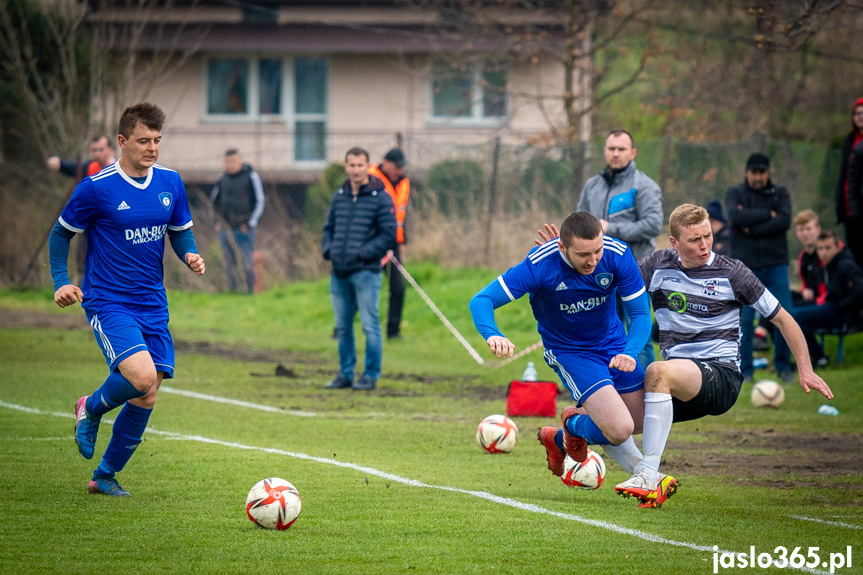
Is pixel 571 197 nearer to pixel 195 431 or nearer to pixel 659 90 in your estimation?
pixel 195 431

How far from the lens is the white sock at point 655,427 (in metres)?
6.25

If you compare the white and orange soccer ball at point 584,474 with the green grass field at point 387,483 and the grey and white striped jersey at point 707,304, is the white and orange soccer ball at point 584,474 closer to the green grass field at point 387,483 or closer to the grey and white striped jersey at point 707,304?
the green grass field at point 387,483

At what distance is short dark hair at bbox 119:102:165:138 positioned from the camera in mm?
6184

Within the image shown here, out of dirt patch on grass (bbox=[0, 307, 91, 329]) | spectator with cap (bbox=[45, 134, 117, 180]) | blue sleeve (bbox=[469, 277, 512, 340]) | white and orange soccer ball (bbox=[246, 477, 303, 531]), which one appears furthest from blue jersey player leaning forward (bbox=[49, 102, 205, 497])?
dirt patch on grass (bbox=[0, 307, 91, 329])

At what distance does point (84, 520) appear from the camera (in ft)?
18.2

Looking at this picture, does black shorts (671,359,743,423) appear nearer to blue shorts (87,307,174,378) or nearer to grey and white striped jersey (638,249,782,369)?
grey and white striped jersey (638,249,782,369)

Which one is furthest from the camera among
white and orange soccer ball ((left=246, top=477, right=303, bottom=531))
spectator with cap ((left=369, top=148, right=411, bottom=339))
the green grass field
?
spectator with cap ((left=369, top=148, right=411, bottom=339))

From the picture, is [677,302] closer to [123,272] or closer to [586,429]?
[586,429]

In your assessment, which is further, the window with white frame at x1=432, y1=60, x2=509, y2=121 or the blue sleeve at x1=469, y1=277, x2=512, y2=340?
the window with white frame at x1=432, y1=60, x2=509, y2=121

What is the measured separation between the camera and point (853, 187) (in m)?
11.1

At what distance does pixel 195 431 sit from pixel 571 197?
10894mm

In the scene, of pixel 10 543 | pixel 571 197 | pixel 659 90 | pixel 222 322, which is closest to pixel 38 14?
pixel 222 322

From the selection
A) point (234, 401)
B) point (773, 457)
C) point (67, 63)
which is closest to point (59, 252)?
point (234, 401)

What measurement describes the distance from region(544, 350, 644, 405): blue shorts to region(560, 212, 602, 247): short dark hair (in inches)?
31.6
